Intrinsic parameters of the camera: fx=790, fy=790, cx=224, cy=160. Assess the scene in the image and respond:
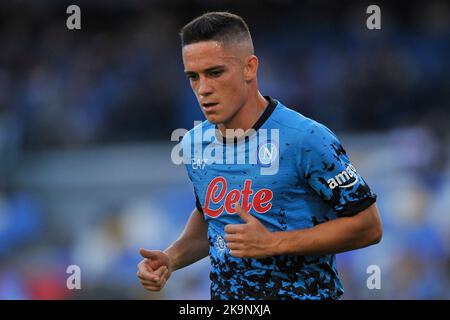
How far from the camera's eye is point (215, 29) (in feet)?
15.3

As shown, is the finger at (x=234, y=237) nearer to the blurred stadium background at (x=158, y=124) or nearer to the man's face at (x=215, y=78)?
the man's face at (x=215, y=78)

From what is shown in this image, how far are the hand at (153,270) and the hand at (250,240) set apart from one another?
67 cm

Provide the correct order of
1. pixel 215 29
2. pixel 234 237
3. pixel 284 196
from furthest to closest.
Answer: pixel 215 29
pixel 284 196
pixel 234 237

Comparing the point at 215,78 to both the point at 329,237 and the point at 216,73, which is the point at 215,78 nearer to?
the point at 216,73

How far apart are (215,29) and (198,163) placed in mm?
879

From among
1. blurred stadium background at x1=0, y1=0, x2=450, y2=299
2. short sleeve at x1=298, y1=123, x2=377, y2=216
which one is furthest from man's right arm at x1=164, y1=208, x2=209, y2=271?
blurred stadium background at x1=0, y1=0, x2=450, y2=299

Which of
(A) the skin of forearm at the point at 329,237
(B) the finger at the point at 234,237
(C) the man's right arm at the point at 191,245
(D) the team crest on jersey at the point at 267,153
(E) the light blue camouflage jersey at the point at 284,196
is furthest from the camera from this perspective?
(C) the man's right arm at the point at 191,245

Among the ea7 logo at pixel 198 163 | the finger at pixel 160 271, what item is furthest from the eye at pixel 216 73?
the finger at pixel 160 271

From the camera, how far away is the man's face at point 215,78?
459 cm

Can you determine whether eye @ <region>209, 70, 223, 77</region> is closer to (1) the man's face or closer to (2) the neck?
(1) the man's face

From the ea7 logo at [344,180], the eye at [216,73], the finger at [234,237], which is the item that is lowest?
the finger at [234,237]

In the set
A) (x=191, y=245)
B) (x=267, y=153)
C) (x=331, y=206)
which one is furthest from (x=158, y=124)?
(x=331, y=206)
